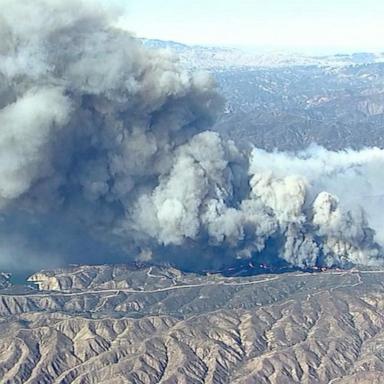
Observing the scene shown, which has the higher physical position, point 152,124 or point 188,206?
point 152,124

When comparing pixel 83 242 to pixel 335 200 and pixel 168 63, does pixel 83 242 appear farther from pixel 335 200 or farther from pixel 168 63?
pixel 335 200

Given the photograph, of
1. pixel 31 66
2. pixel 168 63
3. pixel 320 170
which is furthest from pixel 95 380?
pixel 320 170

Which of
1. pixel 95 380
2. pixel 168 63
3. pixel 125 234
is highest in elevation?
pixel 168 63

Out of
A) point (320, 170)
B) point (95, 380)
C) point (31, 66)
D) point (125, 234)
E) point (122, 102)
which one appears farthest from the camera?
point (320, 170)
